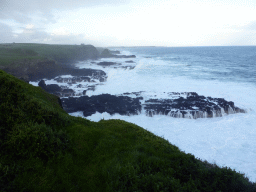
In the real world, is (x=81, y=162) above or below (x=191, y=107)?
above

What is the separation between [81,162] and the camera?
579 cm

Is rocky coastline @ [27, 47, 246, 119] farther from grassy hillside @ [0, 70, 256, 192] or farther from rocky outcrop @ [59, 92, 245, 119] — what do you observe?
grassy hillside @ [0, 70, 256, 192]

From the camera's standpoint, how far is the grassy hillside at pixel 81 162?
4.47 meters

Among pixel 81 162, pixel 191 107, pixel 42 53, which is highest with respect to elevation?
pixel 42 53

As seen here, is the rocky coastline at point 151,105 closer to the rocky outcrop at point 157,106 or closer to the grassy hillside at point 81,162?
the rocky outcrop at point 157,106

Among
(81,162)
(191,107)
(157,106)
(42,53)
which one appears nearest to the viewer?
(81,162)

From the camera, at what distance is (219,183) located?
4.84m

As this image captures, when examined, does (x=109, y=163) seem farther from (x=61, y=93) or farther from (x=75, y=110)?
(x=61, y=93)

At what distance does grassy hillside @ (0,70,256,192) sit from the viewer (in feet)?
14.7

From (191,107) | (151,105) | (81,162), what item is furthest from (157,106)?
(81,162)

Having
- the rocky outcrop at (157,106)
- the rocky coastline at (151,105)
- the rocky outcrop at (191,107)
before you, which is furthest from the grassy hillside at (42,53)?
the rocky outcrop at (191,107)

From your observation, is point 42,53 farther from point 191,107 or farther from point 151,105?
point 191,107

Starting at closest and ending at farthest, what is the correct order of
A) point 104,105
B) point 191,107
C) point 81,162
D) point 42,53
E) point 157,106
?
1. point 81,162
2. point 191,107
3. point 157,106
4. point 104,105
5. point 42,53

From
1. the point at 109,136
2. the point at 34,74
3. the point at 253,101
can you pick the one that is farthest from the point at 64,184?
the point at 34,74
